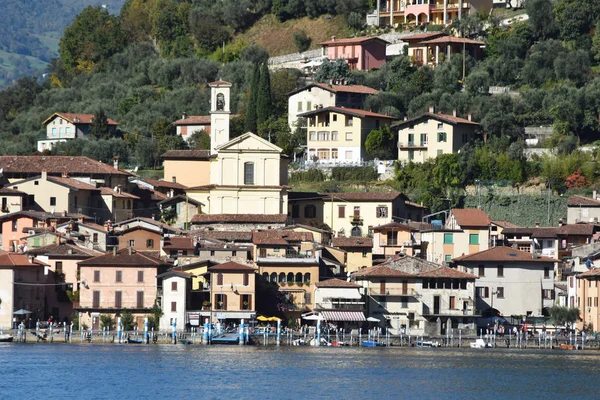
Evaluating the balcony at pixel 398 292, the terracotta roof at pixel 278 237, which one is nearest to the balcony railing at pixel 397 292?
the balcony at pixel 398 292

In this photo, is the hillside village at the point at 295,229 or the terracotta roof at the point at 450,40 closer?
the hillside village at the point at 295,229

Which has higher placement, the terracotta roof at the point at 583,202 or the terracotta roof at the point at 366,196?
the terracotta roof at the point at 366,196

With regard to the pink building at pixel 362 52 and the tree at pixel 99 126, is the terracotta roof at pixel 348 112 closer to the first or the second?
the pink building at pixel 362 52

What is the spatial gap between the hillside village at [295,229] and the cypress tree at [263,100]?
0.15 meters

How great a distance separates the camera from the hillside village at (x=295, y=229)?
8612 centimetres

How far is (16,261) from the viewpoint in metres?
86.4

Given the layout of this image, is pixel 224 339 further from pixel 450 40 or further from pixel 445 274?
pixel 450 40

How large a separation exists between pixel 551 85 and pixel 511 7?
16720 millimetres

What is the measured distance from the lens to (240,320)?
280 ft

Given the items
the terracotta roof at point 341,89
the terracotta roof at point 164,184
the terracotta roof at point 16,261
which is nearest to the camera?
the terracotta roof at point 16,261

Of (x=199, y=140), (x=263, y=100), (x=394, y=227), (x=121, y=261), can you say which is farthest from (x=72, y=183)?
(x=394, y=227)

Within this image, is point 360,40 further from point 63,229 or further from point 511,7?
point 63,229

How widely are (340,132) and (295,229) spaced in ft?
51.4

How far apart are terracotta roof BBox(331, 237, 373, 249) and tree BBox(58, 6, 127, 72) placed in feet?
175
